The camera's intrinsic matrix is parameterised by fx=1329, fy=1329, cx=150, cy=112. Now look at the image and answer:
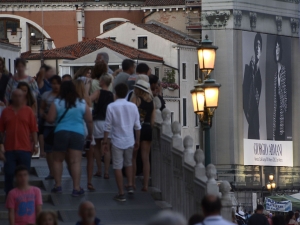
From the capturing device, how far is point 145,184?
16.3 m

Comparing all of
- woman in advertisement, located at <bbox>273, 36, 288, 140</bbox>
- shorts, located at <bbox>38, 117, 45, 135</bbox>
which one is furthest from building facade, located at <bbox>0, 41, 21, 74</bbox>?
shorts, located at <bbox>38, 117, 45, 135</bbox>

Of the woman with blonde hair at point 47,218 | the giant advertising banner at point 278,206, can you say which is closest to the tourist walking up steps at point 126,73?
the woman with blonde hair at point 47,218

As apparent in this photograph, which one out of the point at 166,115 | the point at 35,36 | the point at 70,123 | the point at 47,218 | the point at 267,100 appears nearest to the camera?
the point at 47,218

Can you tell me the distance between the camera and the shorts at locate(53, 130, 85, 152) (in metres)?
14.9

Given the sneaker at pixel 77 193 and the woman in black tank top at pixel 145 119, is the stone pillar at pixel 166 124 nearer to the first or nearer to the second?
the woman in black tank top at pixel 145 119

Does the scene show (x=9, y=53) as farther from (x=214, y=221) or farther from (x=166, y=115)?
(x=214, y=221)

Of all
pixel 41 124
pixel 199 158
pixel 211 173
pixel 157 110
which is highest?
pixel 157 110

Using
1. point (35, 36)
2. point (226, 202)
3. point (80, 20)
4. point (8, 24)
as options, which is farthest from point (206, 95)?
point (8, 24)

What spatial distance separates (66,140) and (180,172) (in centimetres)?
193

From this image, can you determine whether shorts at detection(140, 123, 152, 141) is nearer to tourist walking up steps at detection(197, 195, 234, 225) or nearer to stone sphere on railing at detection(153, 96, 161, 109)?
stone sphere on railing at detection(153, 96, 161, 109)

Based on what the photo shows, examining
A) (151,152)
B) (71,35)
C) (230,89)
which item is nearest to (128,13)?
(71,35)

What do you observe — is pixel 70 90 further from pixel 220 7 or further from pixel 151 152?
pixel 220 7

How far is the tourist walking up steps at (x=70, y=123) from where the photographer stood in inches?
586

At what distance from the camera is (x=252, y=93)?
79.2 metres
